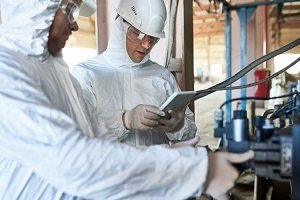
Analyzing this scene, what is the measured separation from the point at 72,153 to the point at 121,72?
0.77 metres

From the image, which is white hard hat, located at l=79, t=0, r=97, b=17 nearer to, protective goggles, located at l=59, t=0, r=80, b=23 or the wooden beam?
protective goggles, located at l=59, t=0, r=80, b=23

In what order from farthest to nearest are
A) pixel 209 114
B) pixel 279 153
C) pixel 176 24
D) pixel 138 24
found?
pixel 209 114
pixel 176 24
pixel 138 24
pixel 279 153

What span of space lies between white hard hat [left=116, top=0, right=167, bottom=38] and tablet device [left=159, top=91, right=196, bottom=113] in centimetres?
30

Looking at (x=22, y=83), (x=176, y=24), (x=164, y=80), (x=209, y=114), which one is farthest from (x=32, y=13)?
(x=209, y=114)

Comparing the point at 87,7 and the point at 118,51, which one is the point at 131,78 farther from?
the point at 87,7

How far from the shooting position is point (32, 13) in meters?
0.74

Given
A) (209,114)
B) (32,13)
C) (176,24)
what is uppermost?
(176,24)

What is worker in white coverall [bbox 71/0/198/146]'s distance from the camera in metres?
1.26

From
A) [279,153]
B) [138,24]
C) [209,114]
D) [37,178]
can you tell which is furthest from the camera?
[209,114]

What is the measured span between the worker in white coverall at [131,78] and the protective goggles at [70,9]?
1.41 ft

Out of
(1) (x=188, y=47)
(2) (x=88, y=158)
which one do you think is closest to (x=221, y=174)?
(2) (x=88, y=158)

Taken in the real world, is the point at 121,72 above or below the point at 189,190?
above

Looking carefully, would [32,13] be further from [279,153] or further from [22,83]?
[279,153]

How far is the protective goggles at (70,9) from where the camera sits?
2.58 ft
